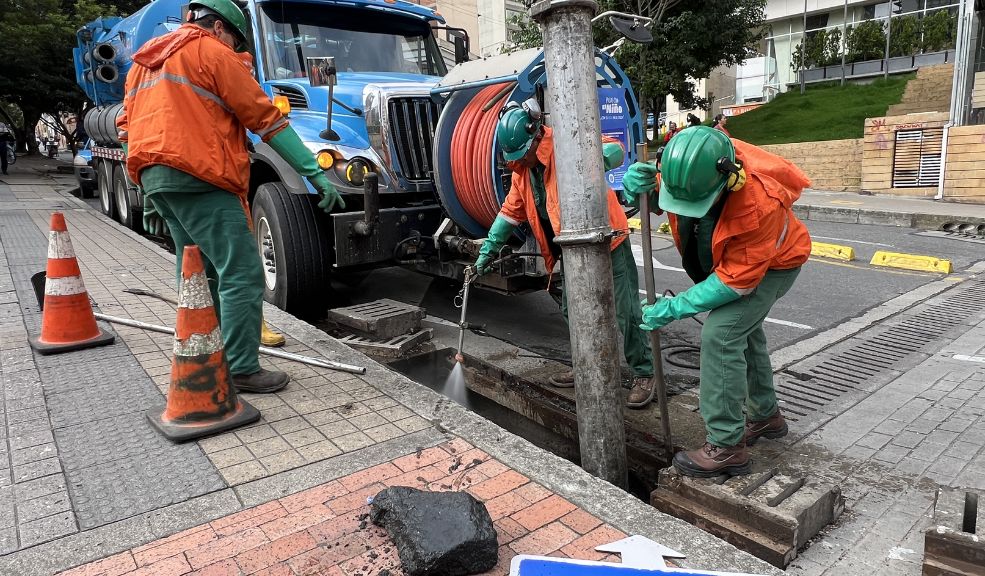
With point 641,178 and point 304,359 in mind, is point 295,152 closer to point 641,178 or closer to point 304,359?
point 304,359

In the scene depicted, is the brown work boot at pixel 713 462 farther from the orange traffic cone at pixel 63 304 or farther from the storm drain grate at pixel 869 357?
the orange traffic cone at pixel 63 304

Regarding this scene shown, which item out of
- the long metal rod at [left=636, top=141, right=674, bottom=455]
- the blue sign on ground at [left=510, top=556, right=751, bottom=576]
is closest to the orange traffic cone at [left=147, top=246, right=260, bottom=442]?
the blue sign on ground at [left=510, top=556, right=751, bottom=576]

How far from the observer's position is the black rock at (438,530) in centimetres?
203

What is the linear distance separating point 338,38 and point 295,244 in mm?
1972

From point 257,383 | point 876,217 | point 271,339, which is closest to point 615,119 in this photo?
point 271,339

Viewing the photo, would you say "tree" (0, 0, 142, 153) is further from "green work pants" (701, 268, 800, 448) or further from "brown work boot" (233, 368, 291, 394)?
"green work pants" (701, 268, 800, 448)

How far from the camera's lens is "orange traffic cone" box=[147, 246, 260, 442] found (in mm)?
3041

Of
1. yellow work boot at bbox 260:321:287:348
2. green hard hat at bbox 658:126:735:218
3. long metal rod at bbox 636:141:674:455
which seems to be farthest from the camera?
yellow work boot at bbox 260:321:287:348

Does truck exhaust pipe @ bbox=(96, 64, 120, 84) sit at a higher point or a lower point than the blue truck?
higher

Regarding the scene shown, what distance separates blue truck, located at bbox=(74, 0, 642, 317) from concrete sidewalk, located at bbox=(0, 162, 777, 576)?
124cm

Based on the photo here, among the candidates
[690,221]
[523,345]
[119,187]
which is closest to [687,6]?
[119,187]

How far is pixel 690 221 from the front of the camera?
292cm

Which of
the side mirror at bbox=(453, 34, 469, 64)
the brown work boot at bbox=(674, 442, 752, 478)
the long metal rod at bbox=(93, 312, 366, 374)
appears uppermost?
the side mirror at bbox=(453, 34, 469, 64)

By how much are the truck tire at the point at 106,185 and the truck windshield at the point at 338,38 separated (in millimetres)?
7661
